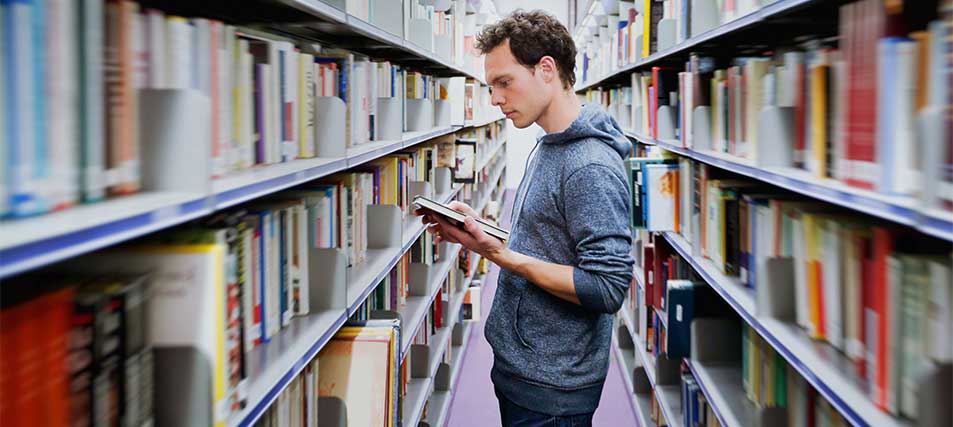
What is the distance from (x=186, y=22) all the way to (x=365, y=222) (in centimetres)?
141

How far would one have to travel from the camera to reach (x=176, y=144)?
1024 millimetres

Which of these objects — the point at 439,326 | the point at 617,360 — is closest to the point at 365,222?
the point at 439,326

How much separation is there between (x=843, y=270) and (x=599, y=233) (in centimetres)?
54

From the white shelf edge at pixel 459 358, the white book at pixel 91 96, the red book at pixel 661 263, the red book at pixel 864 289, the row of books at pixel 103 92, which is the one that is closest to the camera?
the row of books at pixel 103 92

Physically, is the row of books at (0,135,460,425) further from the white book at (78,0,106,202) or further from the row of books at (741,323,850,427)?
the row of books at (741,323,850,427)

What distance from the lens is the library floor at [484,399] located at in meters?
4.23

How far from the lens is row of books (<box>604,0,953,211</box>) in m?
1.11

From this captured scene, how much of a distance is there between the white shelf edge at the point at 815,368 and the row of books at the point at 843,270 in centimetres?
3

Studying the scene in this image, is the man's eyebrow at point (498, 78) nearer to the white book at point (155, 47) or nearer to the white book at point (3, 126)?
the white book at point (155, 47)

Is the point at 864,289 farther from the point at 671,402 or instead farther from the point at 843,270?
the point at 671,402

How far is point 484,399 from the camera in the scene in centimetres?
459

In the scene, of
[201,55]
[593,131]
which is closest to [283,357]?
[201,55]

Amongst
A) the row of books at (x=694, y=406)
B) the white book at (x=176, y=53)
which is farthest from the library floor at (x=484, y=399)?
the white book at (x=176, y=53)

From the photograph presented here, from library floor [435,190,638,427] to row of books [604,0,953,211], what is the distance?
2.45 metres
